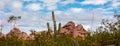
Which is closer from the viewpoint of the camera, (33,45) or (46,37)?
(46,37)

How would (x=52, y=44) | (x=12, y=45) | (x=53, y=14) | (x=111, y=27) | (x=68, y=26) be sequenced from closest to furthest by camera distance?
1. (x=53, y=14)
2. (x=52, y=44)
3. (x=111, y=27)
4. (x=12, y=45)
5. (x=68, y=26)

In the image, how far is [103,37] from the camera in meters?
20.0

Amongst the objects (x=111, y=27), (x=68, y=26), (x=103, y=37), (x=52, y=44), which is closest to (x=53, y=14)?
(x=52, y=44)

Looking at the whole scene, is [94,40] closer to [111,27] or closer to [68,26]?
[111,27]

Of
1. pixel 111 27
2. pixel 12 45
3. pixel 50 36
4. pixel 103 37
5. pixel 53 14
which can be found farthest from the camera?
pixel 12 45

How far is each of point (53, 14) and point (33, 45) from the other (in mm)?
8225

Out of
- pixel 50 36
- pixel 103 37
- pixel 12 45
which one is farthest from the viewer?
pixel 12 45

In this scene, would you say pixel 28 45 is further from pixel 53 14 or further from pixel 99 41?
pixel 53 14

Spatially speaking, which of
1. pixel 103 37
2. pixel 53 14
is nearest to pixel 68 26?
pixel 103 37

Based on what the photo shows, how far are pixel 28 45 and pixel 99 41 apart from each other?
6.43 metres

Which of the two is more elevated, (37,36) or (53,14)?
(53,14)

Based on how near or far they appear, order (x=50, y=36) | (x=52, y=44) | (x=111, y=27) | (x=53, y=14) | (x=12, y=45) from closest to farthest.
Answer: (x=53, y=14), (x=52, y=44), (x=50, y=36), (x=111, y=27), (x=12, y=45)

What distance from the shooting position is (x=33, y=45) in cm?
2270

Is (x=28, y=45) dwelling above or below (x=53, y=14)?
below
